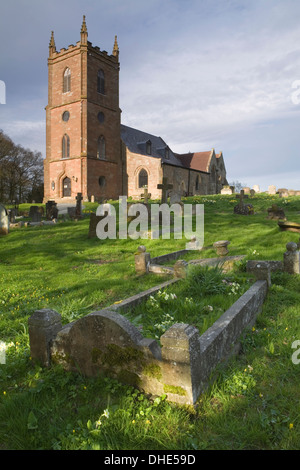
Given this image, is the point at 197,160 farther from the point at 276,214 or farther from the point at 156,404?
the point at 156,404

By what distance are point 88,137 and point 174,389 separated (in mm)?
31936

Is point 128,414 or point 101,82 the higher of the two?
point 101,82

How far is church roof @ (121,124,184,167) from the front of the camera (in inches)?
1485

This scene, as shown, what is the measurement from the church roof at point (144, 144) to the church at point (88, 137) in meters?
0.35

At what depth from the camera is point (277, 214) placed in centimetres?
1581

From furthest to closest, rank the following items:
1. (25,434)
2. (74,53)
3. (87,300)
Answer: (74,53), (87,300), (25,434)

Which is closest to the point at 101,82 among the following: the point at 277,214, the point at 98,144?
the point at 98,144

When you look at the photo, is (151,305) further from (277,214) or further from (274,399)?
(277,214)

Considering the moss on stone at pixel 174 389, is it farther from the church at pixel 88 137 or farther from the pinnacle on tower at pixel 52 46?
Answer: the pinnacle on tower at pixel 52 46

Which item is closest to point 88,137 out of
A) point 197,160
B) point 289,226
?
point 197,160

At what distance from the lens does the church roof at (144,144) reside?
124 ft

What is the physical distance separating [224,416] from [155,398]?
2.15 ft

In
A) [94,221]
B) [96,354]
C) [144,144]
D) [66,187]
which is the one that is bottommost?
[96,354]

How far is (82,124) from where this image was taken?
103 feet
